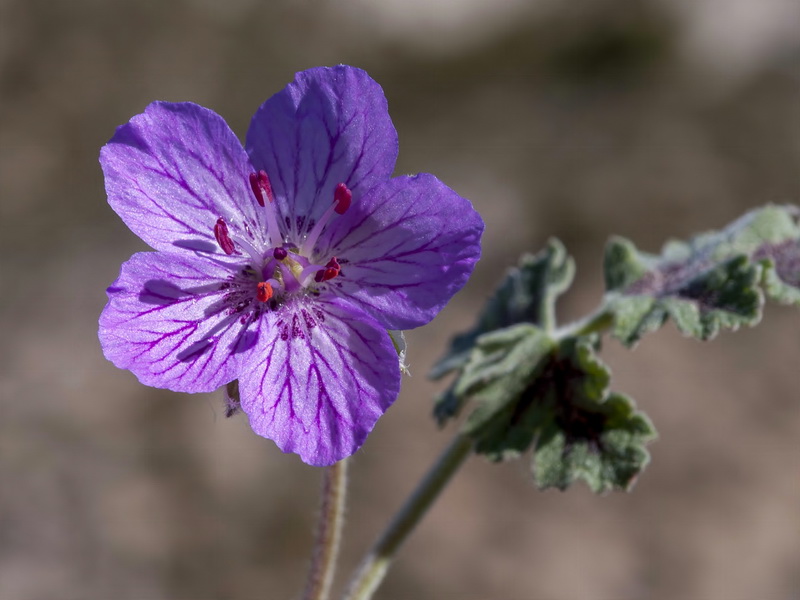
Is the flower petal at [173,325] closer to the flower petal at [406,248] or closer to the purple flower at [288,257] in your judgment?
the purple flower at [288,257]

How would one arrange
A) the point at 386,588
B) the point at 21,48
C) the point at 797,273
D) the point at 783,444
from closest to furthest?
the point at 797,273, the point at 386,588, the point at 783,444, the point at 21,48

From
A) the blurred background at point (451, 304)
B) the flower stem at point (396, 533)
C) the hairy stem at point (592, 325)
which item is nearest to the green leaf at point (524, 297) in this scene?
the hairy stem at point (592, 325)

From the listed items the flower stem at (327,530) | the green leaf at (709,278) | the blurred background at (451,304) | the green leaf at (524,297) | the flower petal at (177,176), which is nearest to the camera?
the flower petal at (177,176)

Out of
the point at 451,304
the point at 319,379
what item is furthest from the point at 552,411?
the point at 451,304

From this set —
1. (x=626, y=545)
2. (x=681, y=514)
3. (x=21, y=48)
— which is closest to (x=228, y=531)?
(x=626, y=545)

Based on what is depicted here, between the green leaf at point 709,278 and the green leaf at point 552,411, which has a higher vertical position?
the green leaf at point 709,278

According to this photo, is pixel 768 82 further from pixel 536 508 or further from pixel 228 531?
pixel 228 531

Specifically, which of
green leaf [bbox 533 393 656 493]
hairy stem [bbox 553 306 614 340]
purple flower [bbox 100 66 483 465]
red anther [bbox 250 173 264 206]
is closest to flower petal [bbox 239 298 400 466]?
purple flower [bbox 100 66 483 465]

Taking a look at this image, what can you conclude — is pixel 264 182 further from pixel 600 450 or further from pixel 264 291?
pixel 600 450

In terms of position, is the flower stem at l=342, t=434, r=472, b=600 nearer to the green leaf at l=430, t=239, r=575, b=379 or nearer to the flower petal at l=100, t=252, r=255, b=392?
the green leaf at l=430, t=239, r=575, b=379
